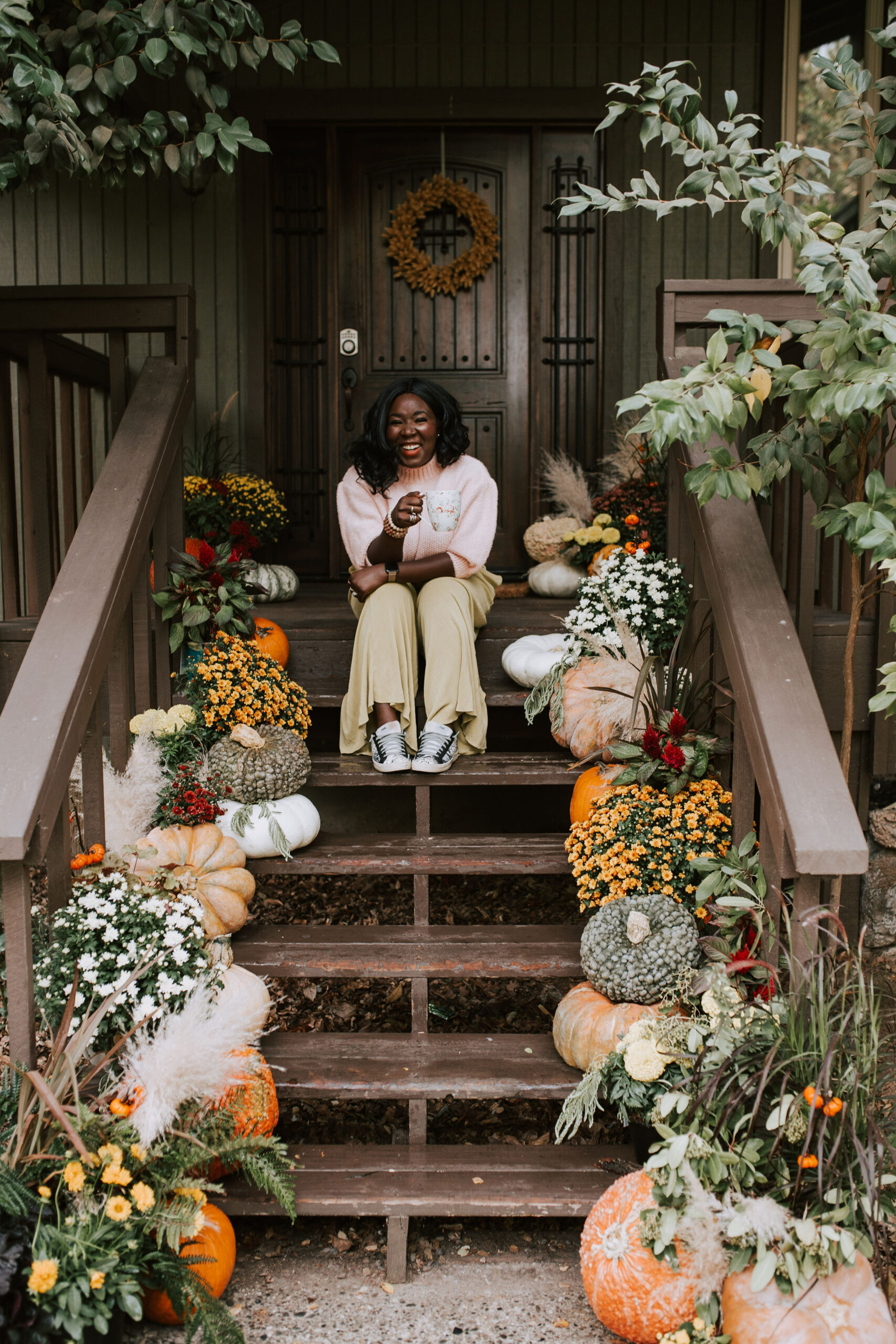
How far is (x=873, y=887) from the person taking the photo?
2582 millimetres

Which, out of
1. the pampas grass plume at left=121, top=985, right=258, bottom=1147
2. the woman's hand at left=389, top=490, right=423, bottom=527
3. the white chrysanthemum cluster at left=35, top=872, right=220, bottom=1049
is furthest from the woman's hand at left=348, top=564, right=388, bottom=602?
the pampas grass plume at left=121, top=985, right=258, bottom=1147

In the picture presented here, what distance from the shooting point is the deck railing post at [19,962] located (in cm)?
180

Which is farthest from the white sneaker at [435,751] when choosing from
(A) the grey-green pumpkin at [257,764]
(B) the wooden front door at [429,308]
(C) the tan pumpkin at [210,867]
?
(B) the wooden front door at [429,308]

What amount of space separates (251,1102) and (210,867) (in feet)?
1.99

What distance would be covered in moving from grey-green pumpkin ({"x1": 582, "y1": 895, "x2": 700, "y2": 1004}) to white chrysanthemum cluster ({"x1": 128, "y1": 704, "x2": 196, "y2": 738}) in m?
1.16

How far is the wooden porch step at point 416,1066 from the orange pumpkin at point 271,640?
1.18 m

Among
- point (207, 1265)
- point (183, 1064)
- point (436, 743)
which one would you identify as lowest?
point (207, 1265)

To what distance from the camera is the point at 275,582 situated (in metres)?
3.86

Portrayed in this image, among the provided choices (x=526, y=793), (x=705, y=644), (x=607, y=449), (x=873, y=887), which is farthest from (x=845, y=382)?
(x=607, y=449)

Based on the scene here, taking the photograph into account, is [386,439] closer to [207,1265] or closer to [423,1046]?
[423,1046]

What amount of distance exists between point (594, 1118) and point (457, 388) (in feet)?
9.90

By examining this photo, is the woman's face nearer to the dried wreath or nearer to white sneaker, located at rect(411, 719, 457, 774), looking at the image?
white sneaker, located at rect(411, 719, 457, 774)

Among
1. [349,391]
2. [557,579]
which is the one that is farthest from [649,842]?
[349,391]

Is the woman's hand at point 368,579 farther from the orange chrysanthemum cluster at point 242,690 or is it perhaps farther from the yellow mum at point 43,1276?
the yellow mum at point 43,1276
